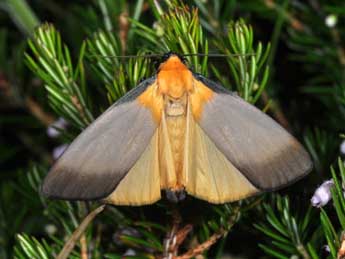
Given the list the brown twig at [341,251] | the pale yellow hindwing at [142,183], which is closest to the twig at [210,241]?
the pale yellow hindwing at [142,183]

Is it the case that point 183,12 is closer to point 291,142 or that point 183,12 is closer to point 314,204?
point 291,142

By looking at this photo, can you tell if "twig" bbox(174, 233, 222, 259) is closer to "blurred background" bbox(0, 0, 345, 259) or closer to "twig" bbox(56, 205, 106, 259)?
"blurred background" bbox(0, 0, 345, 259)

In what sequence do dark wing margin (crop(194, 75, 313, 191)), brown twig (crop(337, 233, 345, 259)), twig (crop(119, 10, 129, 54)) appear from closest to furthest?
brown twig (crop(337, 233, 345, 259)) → dark wing margin (crop(194, 75, 313, 191)) → twig (crop(119, 10, 129, 54))

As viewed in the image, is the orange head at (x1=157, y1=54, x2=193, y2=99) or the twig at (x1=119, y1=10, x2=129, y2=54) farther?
the twig at (x1=119, y1=10, x2=129, y2=54)

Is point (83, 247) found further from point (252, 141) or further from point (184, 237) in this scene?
point (252, 141)

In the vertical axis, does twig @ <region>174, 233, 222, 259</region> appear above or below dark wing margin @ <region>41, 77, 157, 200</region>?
below

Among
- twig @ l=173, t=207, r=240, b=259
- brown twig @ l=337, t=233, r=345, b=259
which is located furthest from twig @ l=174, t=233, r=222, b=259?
brown twig @ l=337, t=233, r=345, b=259

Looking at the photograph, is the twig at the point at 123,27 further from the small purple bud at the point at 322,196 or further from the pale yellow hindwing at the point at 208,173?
the small purple bud at the point at 322,196
